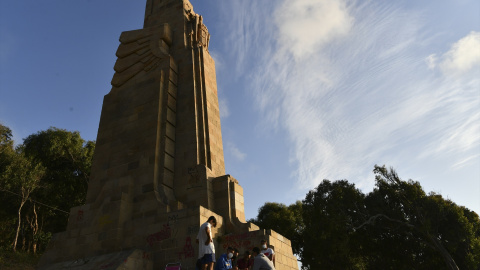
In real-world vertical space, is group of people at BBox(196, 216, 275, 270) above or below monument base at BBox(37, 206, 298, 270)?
below

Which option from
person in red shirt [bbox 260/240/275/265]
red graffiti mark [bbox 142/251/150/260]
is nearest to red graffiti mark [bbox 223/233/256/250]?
person in red shirt [bbox 260/240/275/265]

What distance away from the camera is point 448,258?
24.3 m

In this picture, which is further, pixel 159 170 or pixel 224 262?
pixel 159 170

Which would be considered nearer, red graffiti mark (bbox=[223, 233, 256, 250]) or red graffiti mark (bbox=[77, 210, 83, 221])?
red graffiti mark (bbox=[223, 233, 256, 250])

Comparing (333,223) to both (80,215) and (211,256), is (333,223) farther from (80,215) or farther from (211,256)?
(211,256)

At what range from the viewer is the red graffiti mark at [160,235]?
11.3 meters

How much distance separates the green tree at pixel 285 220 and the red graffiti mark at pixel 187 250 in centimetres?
2680

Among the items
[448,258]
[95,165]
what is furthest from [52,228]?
[448,258]

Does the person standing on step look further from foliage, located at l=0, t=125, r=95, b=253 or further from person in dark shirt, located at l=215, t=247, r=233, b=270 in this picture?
foliage, located at l=0, t=125, r=95, b=253

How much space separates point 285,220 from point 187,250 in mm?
28334

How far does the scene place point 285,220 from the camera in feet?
124

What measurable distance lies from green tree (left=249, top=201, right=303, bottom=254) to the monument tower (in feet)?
79.0

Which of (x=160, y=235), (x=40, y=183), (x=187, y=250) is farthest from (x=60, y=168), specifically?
(x=187, y=250)

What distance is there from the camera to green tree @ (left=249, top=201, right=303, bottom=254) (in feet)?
120
